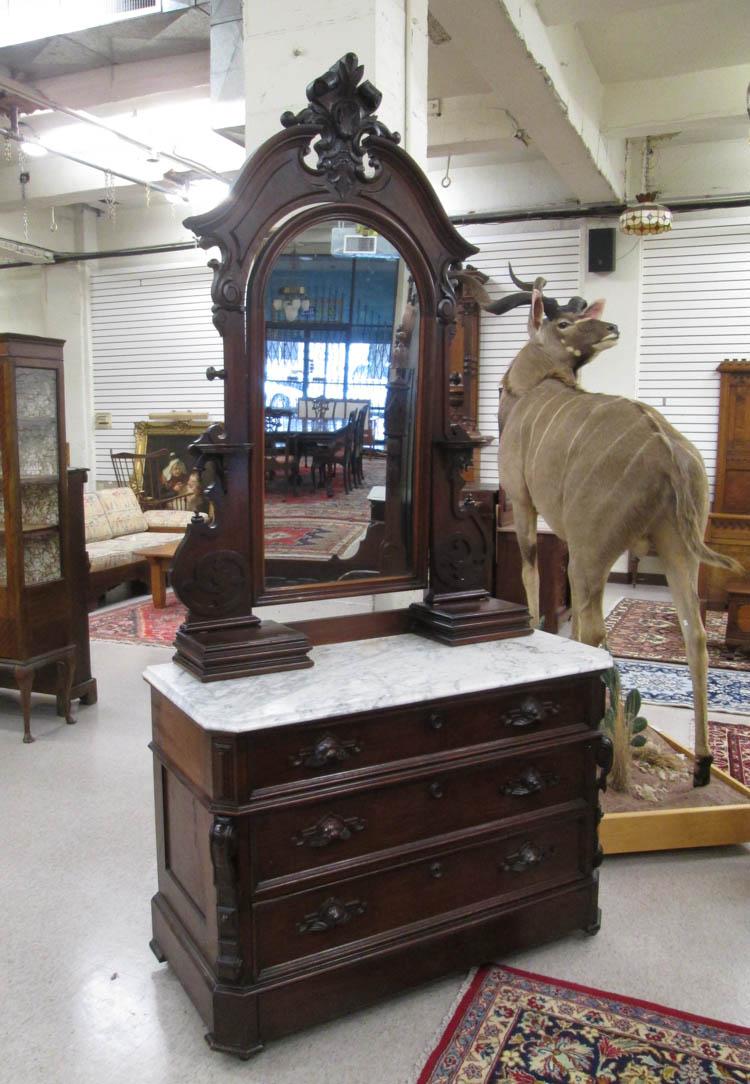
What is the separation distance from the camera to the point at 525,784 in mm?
2396

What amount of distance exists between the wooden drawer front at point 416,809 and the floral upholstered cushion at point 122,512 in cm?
636

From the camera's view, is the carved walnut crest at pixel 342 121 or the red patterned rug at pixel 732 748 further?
the red patterned rug at pixel 732 748

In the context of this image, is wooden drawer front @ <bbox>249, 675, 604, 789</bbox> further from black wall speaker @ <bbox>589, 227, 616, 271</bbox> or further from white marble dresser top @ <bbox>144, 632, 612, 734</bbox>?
black wall speaker @ <bbox>589, 227, 616, 271</bbox>

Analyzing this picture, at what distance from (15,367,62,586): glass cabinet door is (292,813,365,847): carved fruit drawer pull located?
2.78 metres

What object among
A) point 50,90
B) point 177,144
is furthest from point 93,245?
point 50,90

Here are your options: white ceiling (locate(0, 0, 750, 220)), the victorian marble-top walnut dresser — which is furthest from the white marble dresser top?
white ceiling (locate(0, 0, 750, 220))

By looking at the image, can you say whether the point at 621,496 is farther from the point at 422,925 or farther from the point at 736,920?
the point at 422,925

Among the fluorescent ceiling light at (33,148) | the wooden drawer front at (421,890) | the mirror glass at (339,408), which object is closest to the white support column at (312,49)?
the mirror glass at (339,408)

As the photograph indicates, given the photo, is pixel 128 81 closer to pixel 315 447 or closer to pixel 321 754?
pixel 315 447

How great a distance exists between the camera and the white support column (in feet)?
9.70

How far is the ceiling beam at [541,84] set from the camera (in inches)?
167

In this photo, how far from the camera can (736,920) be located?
271cm

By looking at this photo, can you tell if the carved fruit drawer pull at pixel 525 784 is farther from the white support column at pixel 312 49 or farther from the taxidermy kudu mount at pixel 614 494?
the white support column at pixel 312 49

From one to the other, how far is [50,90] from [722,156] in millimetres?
6021
